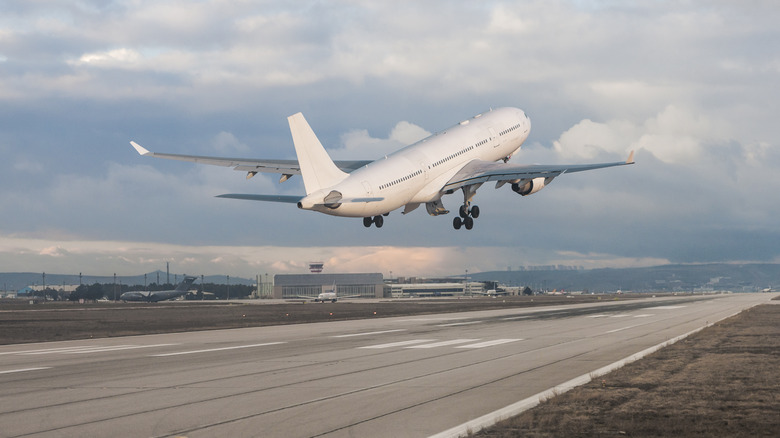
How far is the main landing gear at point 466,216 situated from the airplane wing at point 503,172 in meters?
1.93

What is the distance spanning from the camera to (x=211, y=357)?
29500mm

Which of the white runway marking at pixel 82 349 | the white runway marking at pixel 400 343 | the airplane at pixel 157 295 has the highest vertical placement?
the airplane at pixel 157 295

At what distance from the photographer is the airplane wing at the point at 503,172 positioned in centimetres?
5788

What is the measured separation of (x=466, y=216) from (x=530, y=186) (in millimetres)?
5657

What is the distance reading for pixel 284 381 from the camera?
2181cm

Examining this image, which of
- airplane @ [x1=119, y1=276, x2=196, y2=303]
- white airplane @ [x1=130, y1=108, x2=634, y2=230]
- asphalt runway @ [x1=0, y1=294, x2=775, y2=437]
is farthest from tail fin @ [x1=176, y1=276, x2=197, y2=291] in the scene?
asphalt runway @ [x1=0, y1=294, x2=775, y2=437]

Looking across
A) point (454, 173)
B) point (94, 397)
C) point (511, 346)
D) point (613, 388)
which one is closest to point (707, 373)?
point (613, 388)

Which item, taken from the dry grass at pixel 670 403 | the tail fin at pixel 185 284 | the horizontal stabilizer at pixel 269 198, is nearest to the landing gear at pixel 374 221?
the horizontal stabilizer at pixel 269 198

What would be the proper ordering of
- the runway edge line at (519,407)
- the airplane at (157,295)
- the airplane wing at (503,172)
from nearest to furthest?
1. the runway edge line at (519,407)
2. the airplane wing at (503,172)
3. the airplane at (157,295)

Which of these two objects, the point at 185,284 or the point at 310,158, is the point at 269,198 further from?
the point at 185,284

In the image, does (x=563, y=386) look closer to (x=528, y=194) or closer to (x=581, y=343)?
(x=581, y=343)

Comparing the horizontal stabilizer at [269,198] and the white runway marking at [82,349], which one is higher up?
the horizontal stabilizer at [269,198]

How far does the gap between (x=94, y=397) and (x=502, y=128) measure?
56428 millimetres

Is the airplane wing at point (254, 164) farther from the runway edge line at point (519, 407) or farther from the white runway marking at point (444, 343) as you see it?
the runway edge line at point (519, 407)
